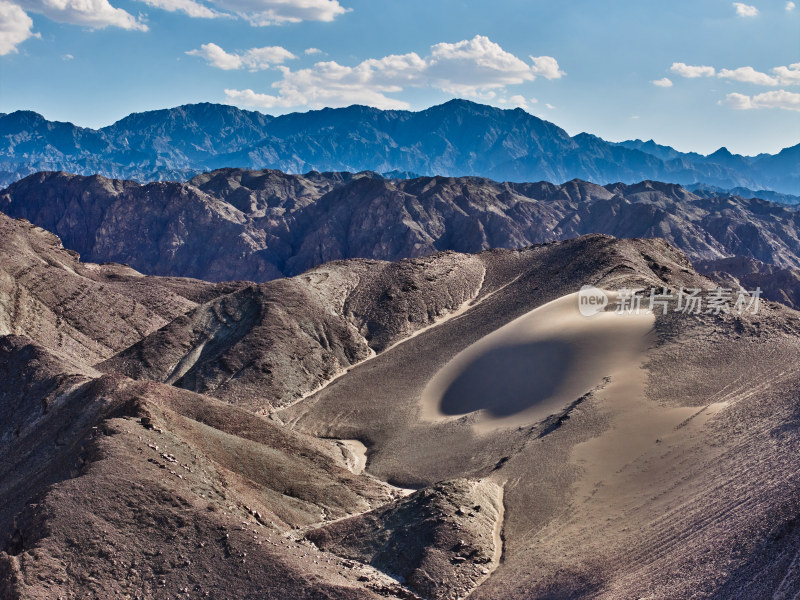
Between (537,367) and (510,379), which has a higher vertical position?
(537,367)

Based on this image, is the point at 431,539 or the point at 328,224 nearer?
the point at 431,539

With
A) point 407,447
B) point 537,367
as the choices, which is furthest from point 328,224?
point 407,447

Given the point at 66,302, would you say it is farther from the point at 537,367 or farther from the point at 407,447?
the point at 537,367

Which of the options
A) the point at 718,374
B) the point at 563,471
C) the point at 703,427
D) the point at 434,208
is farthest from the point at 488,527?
the point at 434,208

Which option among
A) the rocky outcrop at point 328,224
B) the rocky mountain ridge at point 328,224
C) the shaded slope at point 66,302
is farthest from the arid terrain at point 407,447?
the rocky outcrop at point 328,224

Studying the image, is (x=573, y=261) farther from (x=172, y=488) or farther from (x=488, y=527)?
(x=172, y=488)
